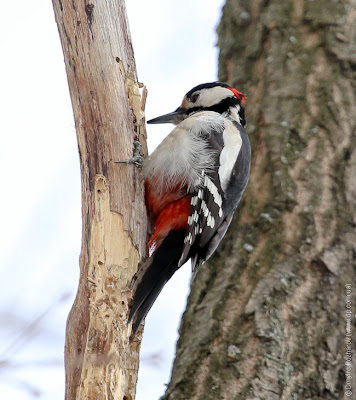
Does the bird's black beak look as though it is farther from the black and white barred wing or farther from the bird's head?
the black and white barred wing

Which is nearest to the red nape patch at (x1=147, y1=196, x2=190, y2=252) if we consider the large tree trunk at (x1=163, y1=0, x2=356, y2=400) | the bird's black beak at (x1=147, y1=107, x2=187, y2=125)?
the large tree trunk at (x1=163, y1=0, x2=356, y2=400)

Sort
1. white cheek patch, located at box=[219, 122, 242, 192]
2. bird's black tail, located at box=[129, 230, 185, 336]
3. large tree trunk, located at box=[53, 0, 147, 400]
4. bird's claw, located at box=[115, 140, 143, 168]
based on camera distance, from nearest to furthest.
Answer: large tree trunk, located at box=[53, 0, 147, 400] < bird's black tail, located at box=[129, 230, 185, 336] < bird's claw, located at box=[115, 140, 143, 168] < white cheek patch, located at box=[219, 122, 242, 192]

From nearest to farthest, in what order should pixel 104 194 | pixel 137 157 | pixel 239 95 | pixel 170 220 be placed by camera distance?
pixel 104 194
pixel 137 157
pixel 170 220
pixel 239 95

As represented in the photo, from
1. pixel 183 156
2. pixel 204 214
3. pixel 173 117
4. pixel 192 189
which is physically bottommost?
pixel 204 214

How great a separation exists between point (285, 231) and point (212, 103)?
79 cm

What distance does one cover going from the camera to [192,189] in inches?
98.7

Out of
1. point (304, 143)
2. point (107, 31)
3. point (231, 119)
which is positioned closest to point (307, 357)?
point (304, 143)

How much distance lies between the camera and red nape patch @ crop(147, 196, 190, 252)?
232 centimetres

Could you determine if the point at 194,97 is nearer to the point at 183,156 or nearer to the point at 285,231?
the point at 183,156

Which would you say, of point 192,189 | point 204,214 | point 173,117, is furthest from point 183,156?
point 173,117

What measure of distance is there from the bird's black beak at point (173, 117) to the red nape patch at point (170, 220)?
0.55 metres

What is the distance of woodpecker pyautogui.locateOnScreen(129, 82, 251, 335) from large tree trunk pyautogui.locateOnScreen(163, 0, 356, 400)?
0.17 metres

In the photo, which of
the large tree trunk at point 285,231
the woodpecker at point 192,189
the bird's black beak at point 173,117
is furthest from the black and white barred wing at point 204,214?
the bird's black beak at point 173,117

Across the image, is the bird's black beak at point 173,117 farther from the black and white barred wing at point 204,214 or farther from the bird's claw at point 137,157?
the bird's claw at point 137,157
